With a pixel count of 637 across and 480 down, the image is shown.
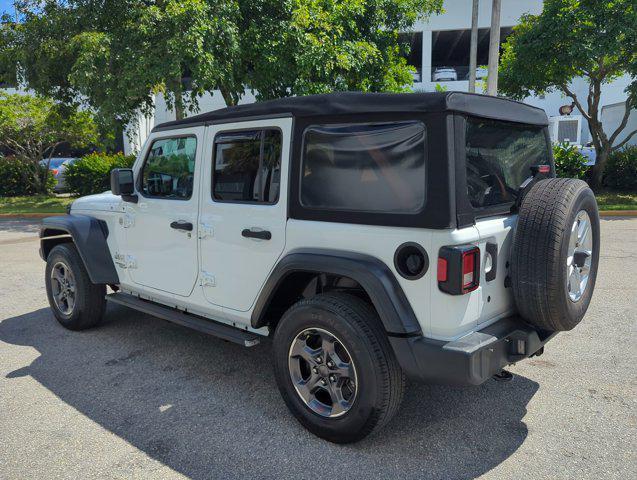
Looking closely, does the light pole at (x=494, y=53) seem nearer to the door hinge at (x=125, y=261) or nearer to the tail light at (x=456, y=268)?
the door hinge at (x=125, y=261)

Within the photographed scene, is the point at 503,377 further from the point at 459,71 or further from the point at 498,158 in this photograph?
the point at 459,71

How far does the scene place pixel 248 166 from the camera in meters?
3.34

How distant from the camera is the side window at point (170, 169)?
375 cm

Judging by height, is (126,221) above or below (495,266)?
above

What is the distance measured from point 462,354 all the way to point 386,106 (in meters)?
1.30

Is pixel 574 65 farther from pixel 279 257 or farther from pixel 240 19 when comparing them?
pixel 279 257

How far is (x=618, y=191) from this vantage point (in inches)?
593

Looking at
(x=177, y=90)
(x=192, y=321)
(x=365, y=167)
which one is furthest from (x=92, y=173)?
(x=365, y=167)

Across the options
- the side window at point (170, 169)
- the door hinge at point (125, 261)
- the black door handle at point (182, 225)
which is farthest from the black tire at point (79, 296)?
the black door handle at point (182, 225)

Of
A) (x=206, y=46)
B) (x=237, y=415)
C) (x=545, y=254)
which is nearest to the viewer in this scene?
(x=545, y=254)

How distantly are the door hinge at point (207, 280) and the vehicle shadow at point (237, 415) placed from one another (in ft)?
2.43

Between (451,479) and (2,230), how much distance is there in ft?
42.2

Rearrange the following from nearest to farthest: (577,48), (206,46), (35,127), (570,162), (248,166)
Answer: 1. (248,166)
2. (206,46)
3. (577,48)
4. (570,162)
5. (35,127)

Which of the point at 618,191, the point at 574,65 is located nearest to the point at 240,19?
the point at 574,65
